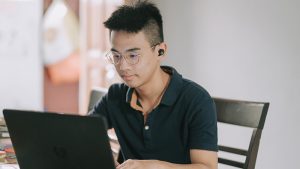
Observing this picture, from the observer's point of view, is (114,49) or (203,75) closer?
(114,49)

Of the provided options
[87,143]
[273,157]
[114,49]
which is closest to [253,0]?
[273,157]

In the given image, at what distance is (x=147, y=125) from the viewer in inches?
58.3

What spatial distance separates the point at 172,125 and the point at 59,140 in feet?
→ 1.65

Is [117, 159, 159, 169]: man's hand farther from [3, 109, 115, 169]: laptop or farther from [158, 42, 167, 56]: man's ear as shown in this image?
[158, 42, 167, 56]: man's ear

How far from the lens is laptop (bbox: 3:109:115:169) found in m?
1.00

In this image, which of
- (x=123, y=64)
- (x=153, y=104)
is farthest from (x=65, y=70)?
(x=123, y=64)

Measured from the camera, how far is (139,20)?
142 cm

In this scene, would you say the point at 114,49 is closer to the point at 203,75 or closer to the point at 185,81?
the point at 185,81

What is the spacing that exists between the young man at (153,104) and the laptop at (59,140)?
283 mm

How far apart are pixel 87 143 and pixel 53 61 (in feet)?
10.8

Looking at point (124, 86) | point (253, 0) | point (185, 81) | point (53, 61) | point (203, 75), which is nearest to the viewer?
point (185, 81)

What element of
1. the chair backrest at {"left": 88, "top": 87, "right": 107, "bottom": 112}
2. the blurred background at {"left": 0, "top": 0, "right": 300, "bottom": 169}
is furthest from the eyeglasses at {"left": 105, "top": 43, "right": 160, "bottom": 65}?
the blurred background at {"left": 0, "top": 0, "right": 300, "bottom": 169}

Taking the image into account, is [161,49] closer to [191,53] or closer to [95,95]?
[95,95]

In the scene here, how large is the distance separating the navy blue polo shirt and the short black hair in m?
0.16
